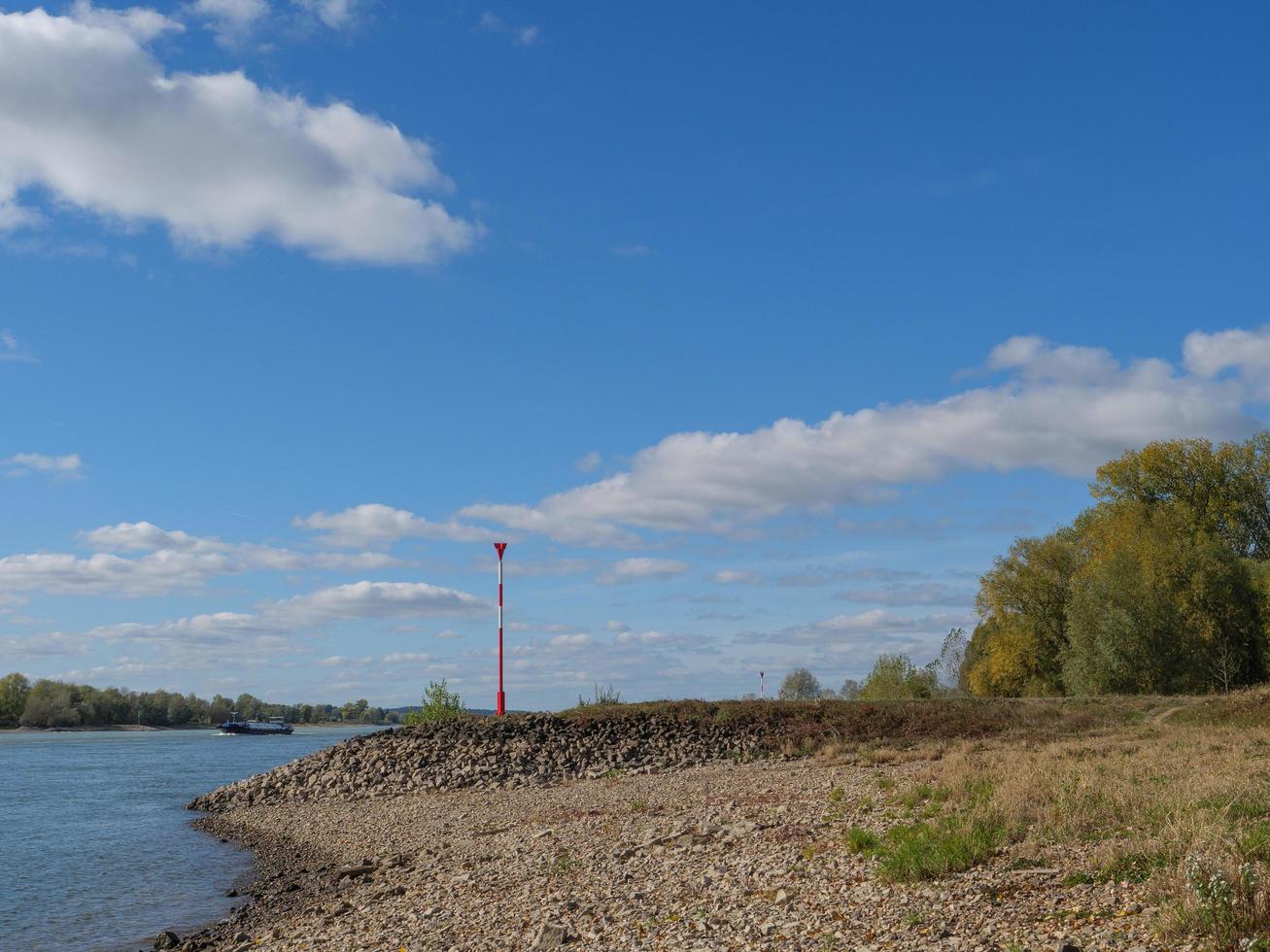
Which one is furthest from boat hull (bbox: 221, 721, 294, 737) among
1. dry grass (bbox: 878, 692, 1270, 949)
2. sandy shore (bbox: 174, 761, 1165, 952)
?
dry grass (bbox: 878, 692, 1270, 949)

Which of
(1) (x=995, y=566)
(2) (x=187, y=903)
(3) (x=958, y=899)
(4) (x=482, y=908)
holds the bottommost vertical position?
(2) (x=187, y=903)

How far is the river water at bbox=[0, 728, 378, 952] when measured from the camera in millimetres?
19094

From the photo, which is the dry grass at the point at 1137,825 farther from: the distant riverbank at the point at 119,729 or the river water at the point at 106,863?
the distant riverbank at the point at 119,729

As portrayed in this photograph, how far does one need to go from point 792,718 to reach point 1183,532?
129ft

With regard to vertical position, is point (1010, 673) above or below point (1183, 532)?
below

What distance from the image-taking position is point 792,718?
37.6m

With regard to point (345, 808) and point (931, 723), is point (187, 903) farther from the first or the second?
point (931, 723)

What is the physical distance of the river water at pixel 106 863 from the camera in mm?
19094

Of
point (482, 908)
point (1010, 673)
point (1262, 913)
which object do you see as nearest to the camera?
point (1262, 913)

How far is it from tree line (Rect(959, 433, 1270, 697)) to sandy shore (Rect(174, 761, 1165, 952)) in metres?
34.3

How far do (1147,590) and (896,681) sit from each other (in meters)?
18.0

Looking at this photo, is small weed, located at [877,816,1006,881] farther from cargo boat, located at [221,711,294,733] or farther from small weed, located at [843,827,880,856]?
cargo boat, located at [221,711,294,733]

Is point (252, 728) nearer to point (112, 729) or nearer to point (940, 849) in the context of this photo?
point (112, 729)

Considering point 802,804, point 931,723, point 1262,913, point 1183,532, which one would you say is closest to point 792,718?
point 931,723
